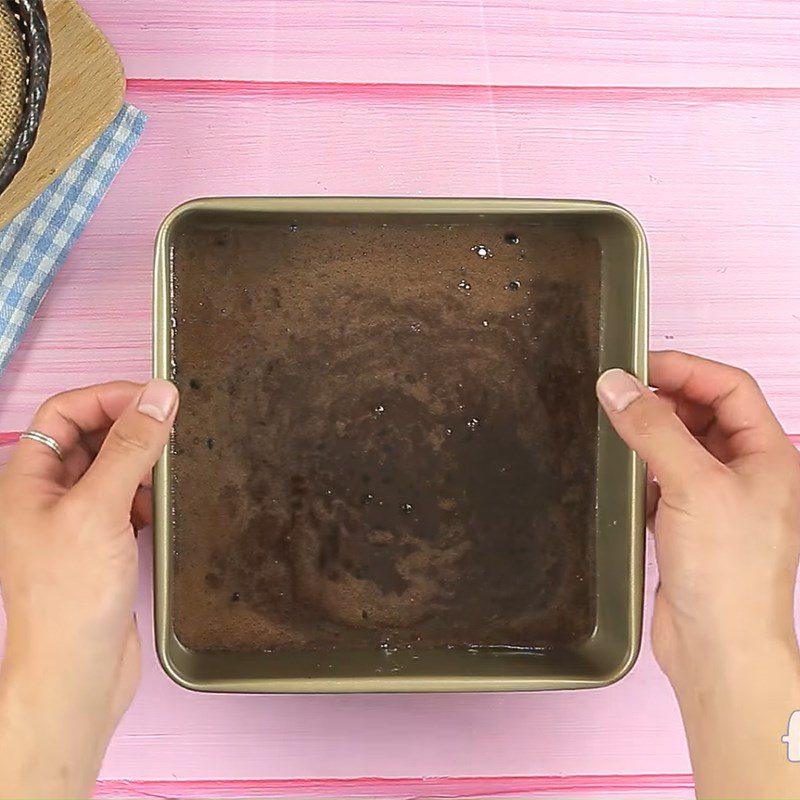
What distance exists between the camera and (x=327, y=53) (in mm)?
786

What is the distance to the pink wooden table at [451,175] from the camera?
78 centimetres

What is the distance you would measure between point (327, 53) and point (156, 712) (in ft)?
1.95

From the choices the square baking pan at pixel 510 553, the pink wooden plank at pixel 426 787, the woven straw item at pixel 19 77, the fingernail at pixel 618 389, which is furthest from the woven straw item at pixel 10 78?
the pink wooden plank at pixel 426 787

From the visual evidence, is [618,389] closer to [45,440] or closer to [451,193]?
[451,193]

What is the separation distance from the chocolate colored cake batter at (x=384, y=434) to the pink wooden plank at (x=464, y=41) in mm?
194

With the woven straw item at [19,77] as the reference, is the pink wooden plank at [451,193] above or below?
below

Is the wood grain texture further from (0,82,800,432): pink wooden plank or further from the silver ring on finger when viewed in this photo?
the silver ring on finger

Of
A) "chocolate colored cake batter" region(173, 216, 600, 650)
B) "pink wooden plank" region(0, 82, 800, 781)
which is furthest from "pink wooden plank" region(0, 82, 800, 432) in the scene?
"chocolate colored cake batter" region(173, 216, 600, 650)

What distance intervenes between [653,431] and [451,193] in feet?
0.94

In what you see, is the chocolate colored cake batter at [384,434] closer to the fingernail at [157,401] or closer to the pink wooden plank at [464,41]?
the fingernail at [157,401]

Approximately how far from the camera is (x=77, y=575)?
0.63 metres

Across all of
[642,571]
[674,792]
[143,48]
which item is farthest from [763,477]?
[143,48]

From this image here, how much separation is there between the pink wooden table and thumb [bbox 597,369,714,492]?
17cm

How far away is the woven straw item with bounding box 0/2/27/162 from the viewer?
2.01ft
